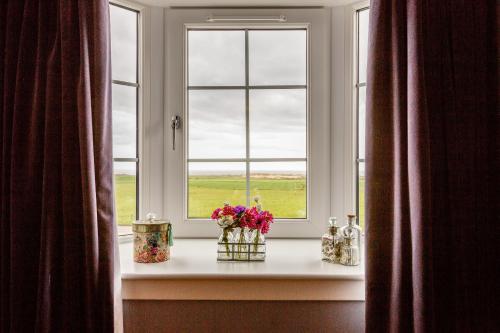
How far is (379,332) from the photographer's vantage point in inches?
44.1

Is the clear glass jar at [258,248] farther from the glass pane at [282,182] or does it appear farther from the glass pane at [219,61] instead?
the glass pane at [219,61]

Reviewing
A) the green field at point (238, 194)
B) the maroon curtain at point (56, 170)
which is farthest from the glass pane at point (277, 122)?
the maroon curtain at point (56, 170)

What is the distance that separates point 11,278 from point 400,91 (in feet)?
4.69

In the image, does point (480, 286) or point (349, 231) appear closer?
point (480, 286)

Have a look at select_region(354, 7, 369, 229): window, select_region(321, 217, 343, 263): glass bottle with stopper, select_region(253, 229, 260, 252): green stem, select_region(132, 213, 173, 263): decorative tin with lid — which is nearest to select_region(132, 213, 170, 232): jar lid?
select_region(132, 213, 173, 263): decorative tin with lid

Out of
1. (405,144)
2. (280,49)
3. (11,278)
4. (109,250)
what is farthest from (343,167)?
(11,278)

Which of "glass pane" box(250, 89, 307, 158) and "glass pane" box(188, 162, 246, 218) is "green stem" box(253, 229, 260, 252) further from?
"glass pane" box(250, 89, 307, 158)

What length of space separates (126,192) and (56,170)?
44cm

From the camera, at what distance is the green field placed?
1.63 metres

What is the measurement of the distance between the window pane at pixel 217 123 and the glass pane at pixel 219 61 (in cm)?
6

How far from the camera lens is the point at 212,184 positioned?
1.65 meters

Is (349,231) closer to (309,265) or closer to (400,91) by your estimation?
(309,265)

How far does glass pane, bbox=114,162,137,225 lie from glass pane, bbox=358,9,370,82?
1126mm

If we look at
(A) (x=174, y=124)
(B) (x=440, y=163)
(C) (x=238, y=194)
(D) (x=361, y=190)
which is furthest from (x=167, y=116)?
(B) (x=440, y=163)
